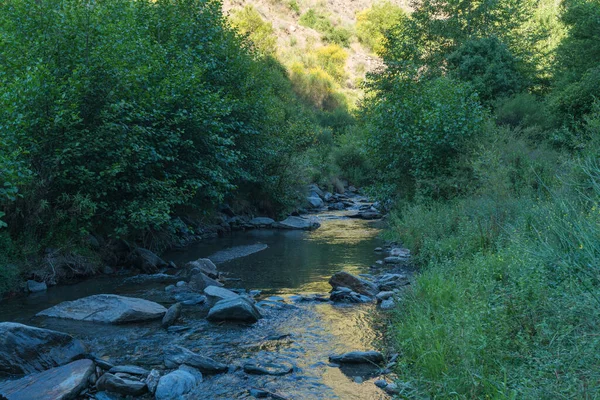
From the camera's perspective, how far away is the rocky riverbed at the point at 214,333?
19.2ft

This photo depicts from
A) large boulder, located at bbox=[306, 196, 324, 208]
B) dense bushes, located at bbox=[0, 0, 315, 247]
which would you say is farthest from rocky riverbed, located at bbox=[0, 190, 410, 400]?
large boulder, located at bbox=[306, 196, 324, 208]

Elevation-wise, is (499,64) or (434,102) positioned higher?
(499,64)

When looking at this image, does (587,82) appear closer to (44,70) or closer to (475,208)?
(475,208)

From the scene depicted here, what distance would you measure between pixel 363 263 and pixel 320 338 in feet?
18.5

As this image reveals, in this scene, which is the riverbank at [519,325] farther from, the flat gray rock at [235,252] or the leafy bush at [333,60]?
the leafy bush at [333,60]

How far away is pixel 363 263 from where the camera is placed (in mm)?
13008

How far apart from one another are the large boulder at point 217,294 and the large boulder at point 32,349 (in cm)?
304

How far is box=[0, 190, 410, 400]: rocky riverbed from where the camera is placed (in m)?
5.86

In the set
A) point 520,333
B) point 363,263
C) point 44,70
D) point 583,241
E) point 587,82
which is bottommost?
point 363,263

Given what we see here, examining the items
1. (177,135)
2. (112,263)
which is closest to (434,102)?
(177,135)

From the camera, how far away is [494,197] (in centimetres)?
1098

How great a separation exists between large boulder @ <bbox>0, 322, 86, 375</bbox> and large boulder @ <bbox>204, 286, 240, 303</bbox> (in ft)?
9.97

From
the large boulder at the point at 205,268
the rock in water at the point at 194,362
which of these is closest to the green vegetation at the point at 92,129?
the large boulder at the point at 205,268

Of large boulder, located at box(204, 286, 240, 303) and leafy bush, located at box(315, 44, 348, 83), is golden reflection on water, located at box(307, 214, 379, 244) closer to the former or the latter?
large boulder, located at box(204, 286, 240, 303)
